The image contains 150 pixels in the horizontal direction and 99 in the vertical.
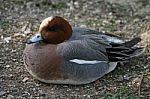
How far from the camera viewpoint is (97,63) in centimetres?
447

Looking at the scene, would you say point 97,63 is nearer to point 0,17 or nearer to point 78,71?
point 78,71

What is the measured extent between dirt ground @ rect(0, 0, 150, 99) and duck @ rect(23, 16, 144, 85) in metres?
0.13

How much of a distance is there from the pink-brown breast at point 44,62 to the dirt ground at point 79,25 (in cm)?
16

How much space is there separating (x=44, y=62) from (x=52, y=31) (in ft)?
1.11

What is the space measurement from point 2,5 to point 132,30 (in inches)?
77.2

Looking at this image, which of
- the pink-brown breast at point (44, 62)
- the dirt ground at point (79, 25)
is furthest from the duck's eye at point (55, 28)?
the dirt ground at point (79, 25)

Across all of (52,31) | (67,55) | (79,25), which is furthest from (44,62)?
(79,25)

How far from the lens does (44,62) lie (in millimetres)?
4266

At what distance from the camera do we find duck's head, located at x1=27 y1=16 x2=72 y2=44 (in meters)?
4.38

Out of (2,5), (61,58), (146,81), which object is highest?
(2,5)

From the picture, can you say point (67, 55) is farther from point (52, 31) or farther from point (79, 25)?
point (79, 25)

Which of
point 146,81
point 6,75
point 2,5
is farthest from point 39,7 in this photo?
point 146,81

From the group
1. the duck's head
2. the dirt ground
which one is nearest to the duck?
the duck's head

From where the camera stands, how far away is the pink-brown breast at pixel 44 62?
4238 mm
